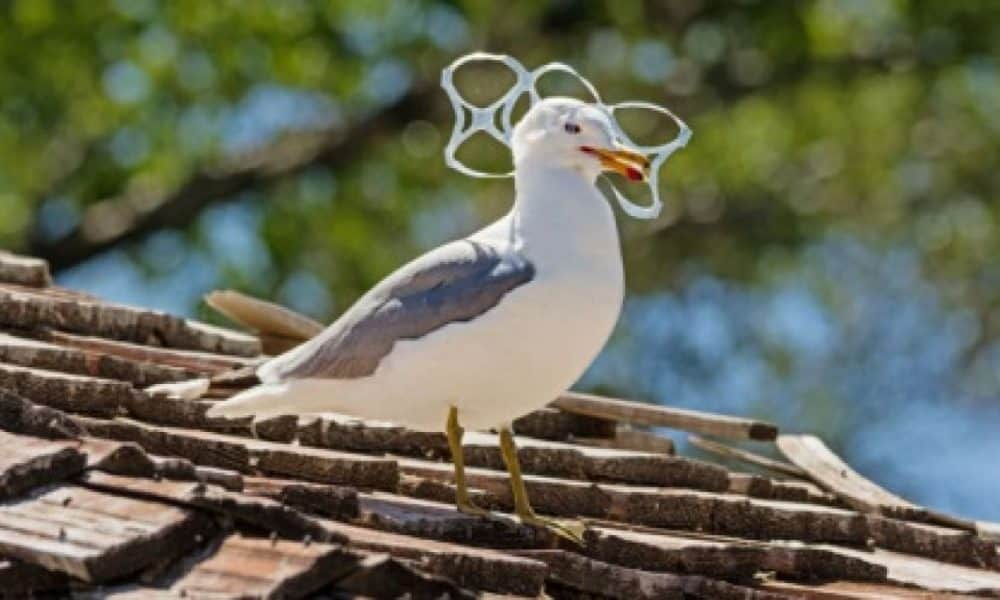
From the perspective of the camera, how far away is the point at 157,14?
53.6 feet

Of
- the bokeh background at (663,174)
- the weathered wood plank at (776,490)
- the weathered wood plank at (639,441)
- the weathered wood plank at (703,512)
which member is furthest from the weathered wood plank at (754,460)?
the bokeh background at (663,174)

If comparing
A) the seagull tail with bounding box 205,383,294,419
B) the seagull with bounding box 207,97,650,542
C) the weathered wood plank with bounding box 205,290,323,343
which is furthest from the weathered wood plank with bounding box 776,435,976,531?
the seagull tail with bounding box 205,383,294,419

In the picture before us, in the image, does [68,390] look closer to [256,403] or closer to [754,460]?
[256,403]

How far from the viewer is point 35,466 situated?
3.67m

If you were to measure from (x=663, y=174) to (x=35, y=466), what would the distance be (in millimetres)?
13961

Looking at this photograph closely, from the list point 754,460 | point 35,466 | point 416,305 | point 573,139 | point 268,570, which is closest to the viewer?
point 268,570

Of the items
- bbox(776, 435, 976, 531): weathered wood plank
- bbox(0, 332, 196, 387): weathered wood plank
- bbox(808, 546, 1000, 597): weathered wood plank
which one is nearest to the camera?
bbox(808, 546, 1000, 597): weathered wood plank

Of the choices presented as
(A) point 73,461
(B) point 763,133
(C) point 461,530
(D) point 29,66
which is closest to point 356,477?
(C) point 461,530

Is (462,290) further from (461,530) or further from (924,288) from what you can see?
(924,288)

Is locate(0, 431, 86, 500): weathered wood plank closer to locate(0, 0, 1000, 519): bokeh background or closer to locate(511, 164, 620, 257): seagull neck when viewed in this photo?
locate(511, 164, 620, 257): seagull neck

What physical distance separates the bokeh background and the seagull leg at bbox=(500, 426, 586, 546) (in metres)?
Result: 11.1

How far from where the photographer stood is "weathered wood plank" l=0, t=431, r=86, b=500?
3.63 metres

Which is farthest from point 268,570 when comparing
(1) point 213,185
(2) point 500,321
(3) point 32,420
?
(1) point 213,185

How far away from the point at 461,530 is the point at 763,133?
46.0 ft
